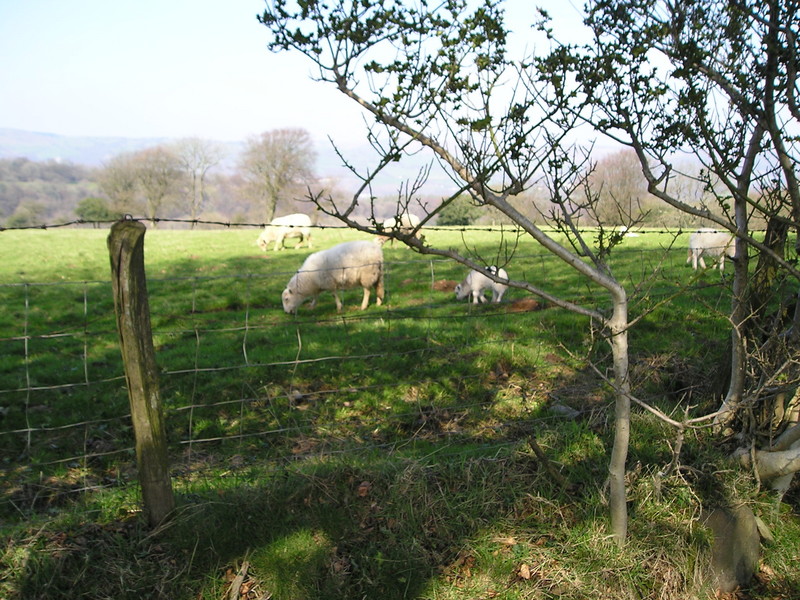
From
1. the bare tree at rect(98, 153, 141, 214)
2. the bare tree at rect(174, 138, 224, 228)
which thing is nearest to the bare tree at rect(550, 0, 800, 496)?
the bare tree at rect(98, 153, 141, 214)

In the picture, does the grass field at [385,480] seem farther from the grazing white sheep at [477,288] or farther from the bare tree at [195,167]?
the bare tree at [195,167]

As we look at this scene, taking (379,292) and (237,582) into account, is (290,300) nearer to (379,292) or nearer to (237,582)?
(379,292)

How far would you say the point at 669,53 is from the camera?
399cm

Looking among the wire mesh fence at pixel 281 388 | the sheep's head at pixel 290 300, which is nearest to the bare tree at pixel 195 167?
the sheep's head at pixel 290 300

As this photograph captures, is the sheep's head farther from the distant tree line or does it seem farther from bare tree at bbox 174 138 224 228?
bare tree at bbox 174 138 224 228

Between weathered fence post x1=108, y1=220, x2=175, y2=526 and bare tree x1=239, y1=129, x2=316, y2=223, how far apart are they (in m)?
50.4

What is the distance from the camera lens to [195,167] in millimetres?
62375

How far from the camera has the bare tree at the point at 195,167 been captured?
2434 inches

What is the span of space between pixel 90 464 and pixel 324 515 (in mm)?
2903

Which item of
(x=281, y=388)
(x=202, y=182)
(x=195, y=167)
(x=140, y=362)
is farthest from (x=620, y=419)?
(x=195, y=167)

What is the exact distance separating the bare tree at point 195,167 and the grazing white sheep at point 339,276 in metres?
51.1

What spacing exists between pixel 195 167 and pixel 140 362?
63.8 m

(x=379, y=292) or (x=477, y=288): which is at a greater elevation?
(x=477, y=288)

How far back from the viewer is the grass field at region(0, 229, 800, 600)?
3418 mm
